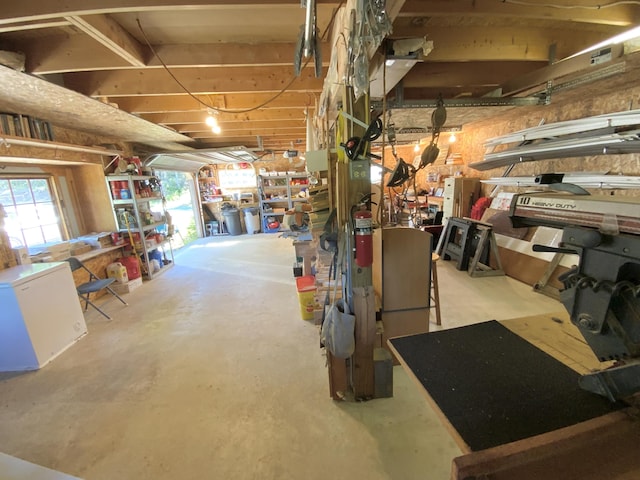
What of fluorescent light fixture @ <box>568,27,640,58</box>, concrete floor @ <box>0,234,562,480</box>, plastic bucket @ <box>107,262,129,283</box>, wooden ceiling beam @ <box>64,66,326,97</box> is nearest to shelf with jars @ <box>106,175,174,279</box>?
plastic bucket @ <box>107,262,129,283</box>

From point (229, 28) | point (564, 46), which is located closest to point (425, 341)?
point (229, 28)

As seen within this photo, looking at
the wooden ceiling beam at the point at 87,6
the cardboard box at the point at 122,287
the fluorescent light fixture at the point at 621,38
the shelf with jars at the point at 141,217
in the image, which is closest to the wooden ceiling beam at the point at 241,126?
the shelf with jars at the point at 141,217

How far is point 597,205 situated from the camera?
2.02 ft

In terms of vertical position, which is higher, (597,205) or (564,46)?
(564,46)

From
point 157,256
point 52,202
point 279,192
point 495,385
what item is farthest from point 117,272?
point 279,192

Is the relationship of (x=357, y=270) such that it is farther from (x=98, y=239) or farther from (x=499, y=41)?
(x=98, y=239)

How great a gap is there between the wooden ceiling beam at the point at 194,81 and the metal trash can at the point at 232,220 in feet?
17.0

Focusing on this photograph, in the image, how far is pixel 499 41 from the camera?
1.95 m

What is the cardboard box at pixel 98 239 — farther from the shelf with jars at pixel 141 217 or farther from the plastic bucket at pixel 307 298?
the plastic bucket at pixel 307 298

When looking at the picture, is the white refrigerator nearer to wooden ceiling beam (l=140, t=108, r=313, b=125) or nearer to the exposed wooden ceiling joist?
the exposed wooden ceiling joist

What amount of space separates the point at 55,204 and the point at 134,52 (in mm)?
3247

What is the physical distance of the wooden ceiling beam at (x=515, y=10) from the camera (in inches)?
55.1

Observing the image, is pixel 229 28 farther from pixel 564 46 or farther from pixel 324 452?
pixel 324 452

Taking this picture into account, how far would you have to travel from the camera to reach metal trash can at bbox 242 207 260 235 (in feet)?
25.0
